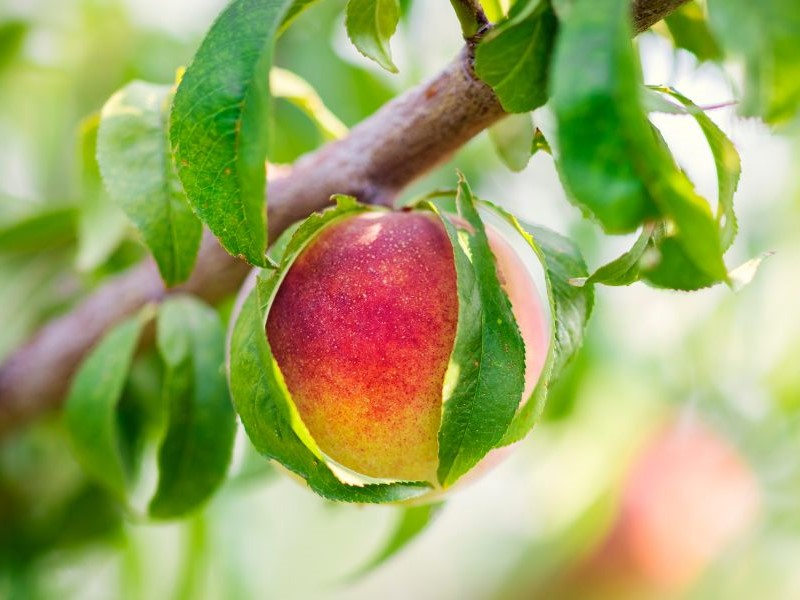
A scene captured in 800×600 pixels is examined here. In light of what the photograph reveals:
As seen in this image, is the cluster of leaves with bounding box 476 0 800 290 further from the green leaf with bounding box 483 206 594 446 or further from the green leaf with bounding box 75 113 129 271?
the green leaf with bounding box 75 113 129 271

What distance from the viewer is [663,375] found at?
1.51 meters

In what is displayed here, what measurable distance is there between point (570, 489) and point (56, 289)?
81 centimetres

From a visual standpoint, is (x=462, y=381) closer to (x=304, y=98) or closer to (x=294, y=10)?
(x=294, y=10)

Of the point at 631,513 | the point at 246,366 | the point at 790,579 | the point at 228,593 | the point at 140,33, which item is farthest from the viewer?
the point at 790,579

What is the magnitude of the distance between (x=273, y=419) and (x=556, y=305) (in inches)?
5.5

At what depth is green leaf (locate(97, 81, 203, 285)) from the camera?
469mm

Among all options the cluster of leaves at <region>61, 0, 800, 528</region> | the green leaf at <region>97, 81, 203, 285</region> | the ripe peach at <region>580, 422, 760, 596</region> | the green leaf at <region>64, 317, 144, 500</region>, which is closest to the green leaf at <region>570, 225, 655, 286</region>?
the cluster of leaves at <region>61, 0, 800, 528</region>

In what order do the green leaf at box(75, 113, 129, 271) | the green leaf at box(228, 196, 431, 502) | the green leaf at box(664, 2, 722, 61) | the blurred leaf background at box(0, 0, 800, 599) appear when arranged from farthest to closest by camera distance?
the blurred leaf background at box(0, 0, 800, 599)
the green leaf at box(75, 113, 129, 271)
the green leaf at box(664, 2, 722, 61)
the green leaf at box(228, 196, 431, 502)

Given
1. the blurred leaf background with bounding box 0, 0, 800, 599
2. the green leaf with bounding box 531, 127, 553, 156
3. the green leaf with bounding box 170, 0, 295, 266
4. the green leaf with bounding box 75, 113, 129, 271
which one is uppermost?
the green leaf with bounding box 170, 0, 295, 266

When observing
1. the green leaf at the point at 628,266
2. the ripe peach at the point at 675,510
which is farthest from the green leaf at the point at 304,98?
the ripe peach at the point at 675,510

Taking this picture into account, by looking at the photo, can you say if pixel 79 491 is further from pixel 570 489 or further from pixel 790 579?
pixel 790 579

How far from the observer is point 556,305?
1.37 feet

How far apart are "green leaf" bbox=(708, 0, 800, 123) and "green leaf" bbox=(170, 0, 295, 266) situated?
175mm

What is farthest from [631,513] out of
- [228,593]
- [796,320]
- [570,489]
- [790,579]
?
[790,579]
